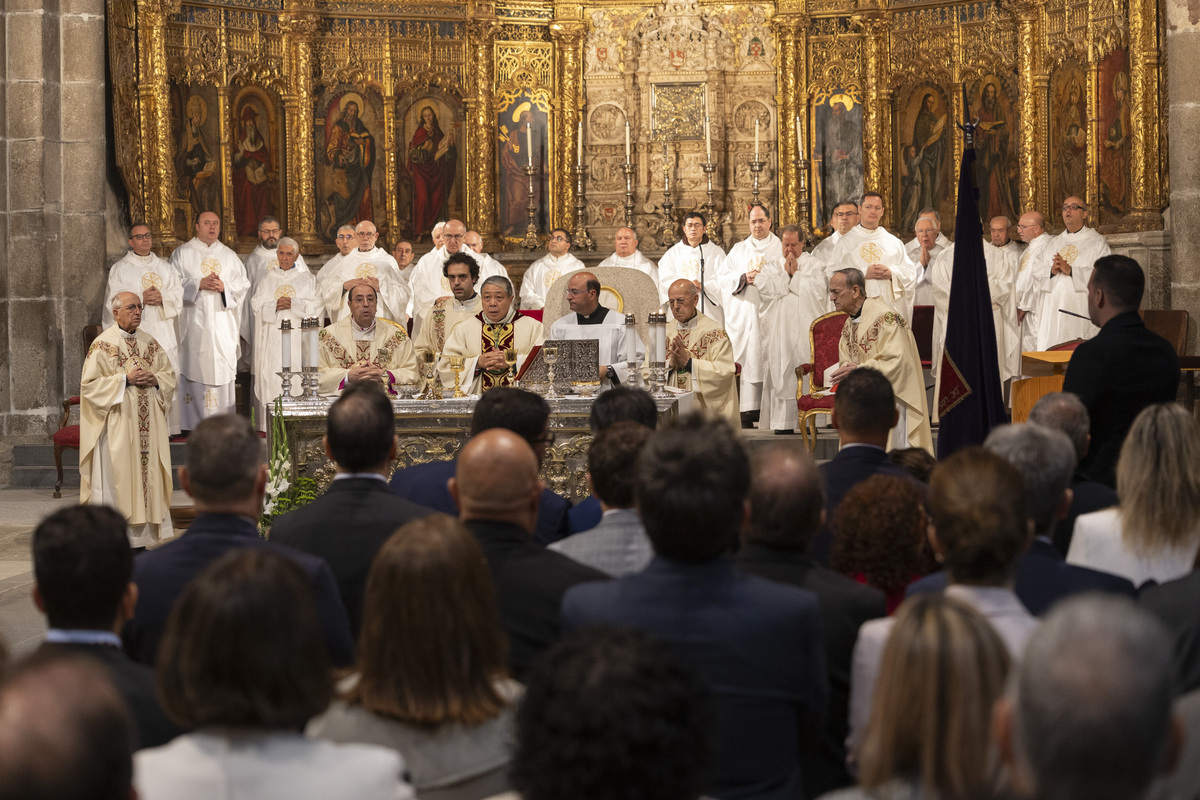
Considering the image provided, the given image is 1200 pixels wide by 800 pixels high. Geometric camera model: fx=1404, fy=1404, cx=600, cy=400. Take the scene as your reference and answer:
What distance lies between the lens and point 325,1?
15.2m

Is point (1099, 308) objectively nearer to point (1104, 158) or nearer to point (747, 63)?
point (1104, 158)

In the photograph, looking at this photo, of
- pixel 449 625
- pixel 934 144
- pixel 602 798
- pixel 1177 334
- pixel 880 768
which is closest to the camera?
pixel 602 798

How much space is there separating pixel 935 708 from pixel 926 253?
1207 centimetres

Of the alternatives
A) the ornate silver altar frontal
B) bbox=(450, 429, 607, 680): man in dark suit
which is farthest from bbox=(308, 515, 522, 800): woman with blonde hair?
the ornate silver altar frontal

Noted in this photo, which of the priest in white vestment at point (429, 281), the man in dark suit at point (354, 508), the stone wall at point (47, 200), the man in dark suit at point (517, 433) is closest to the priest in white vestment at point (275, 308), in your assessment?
the priest in white vestment at point (429, 281)

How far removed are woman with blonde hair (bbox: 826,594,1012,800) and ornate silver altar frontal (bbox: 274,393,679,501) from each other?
6054 millimetres

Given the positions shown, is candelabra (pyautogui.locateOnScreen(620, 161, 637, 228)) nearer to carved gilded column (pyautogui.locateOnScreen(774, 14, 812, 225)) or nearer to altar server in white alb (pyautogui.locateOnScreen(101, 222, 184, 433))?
carved gilded column (pyautogui.locateOnScreen(774, 14, 812, 225))

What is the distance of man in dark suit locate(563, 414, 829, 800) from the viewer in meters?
2.78

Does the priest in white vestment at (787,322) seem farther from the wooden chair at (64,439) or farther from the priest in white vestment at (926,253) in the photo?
the wooden chair at (64,439)

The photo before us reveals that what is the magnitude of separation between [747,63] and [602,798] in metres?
14.7

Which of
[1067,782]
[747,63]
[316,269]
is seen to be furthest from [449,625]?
[747,63]

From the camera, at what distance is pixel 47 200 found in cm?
1262

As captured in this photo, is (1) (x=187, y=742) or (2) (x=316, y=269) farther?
(2) (x=316, y=269)

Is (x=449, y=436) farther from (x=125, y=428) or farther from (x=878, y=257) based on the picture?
(x=878, y=257)
